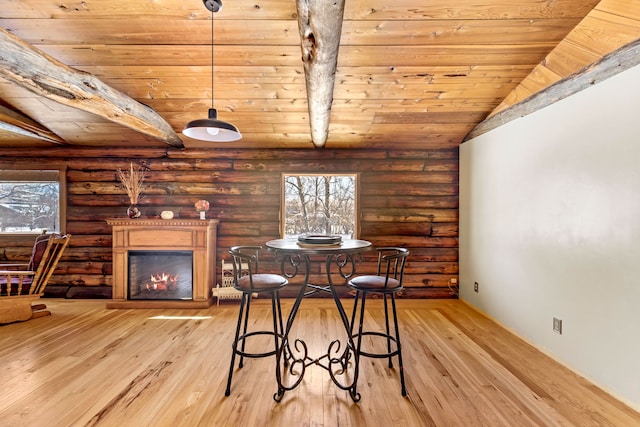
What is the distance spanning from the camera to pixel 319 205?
4555mm

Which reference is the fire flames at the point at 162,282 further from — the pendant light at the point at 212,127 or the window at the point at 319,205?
the pendant light at the point at 212,127

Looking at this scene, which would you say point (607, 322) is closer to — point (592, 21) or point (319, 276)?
point (592, 21)

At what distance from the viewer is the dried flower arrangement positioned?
4.03m

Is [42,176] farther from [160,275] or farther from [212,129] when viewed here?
[212,129]

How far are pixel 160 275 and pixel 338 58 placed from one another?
11.4 feet

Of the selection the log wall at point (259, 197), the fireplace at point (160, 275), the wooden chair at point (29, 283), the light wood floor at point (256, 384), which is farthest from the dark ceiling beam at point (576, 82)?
the wooden chair at point (29, 283)

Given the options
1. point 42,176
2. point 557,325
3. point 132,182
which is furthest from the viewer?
point 42,176

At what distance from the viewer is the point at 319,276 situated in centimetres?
430

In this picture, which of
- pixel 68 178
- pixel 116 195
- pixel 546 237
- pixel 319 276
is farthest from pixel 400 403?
pixel 68 178

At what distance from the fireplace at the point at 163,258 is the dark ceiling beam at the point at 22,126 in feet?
4.71

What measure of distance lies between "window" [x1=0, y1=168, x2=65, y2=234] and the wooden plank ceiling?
0.86 metres

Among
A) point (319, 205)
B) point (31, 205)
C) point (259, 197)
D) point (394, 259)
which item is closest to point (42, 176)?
point (31, 205)

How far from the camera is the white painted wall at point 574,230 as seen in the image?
1.98 meters

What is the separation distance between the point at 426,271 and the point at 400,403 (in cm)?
261
